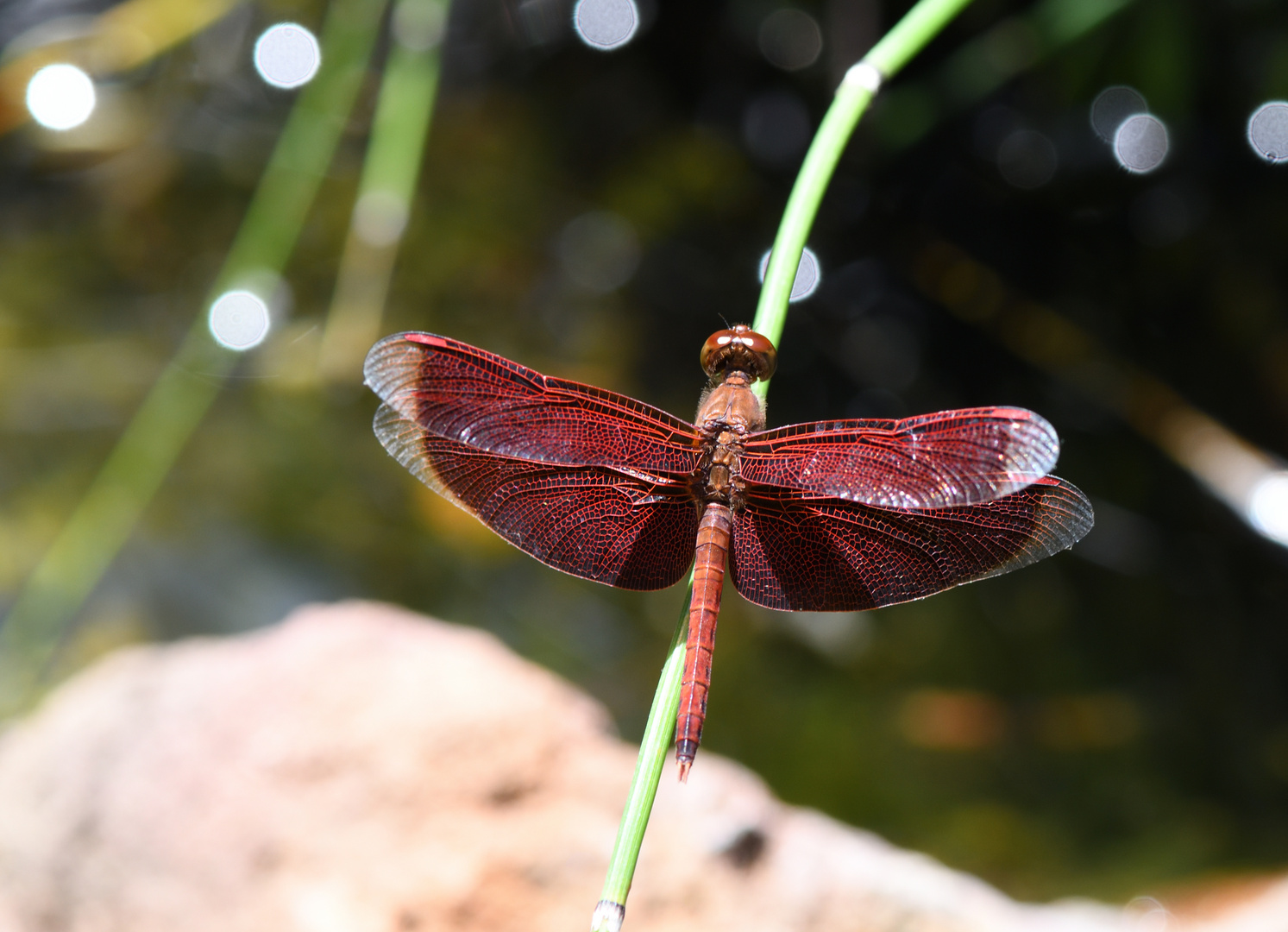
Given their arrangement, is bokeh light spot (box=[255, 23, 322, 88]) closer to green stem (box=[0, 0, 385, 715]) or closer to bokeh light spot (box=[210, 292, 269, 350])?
green stem (box=[0, 0, 385, 715])

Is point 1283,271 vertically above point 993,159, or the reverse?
point 993,159

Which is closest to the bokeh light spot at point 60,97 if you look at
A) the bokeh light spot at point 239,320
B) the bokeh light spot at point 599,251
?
the bokeh light spot at point 239,320

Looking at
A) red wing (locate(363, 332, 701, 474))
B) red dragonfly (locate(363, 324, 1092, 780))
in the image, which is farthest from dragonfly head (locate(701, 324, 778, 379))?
red wing (locate(363, 332, 701, 474))

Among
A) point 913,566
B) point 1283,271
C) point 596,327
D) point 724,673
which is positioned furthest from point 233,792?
point 1283,271

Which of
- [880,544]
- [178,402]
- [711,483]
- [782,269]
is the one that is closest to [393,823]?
[711,483]

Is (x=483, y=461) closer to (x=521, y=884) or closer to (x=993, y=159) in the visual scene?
(x=521, y=884)
